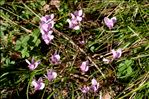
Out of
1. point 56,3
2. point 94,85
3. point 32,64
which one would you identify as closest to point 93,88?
point 94,85

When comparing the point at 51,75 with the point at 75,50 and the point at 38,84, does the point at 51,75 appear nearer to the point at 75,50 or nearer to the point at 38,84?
the point at 38,84

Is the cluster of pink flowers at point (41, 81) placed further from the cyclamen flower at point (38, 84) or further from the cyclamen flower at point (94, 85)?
the cyclamen flower at point (94, 85)

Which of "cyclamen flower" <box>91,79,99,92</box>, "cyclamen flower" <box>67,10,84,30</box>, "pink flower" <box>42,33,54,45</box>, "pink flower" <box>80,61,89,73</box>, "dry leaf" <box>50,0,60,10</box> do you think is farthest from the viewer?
"dry leaf" <box>50,0,60,10</box>

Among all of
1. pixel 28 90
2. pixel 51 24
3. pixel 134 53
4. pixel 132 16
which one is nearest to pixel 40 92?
pixel 28 90

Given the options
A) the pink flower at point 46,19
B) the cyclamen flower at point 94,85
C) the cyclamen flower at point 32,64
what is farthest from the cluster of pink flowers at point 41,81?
the pink flower at point 46,19

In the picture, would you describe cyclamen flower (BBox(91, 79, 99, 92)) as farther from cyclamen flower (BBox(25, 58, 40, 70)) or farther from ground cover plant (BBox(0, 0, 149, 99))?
cyclamen flower (BBox(25, 58, 40, 70))

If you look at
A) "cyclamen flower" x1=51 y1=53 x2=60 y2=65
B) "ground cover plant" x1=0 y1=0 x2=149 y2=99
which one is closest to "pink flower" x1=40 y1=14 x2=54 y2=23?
"ground cover plant" x1=0 y1=0 x2=149 y2=99

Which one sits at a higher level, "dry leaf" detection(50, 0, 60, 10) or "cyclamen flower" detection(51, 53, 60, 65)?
"dry leaf" detection(50, 0, 60, 10)

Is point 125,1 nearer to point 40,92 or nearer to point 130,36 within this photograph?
point 130,36
